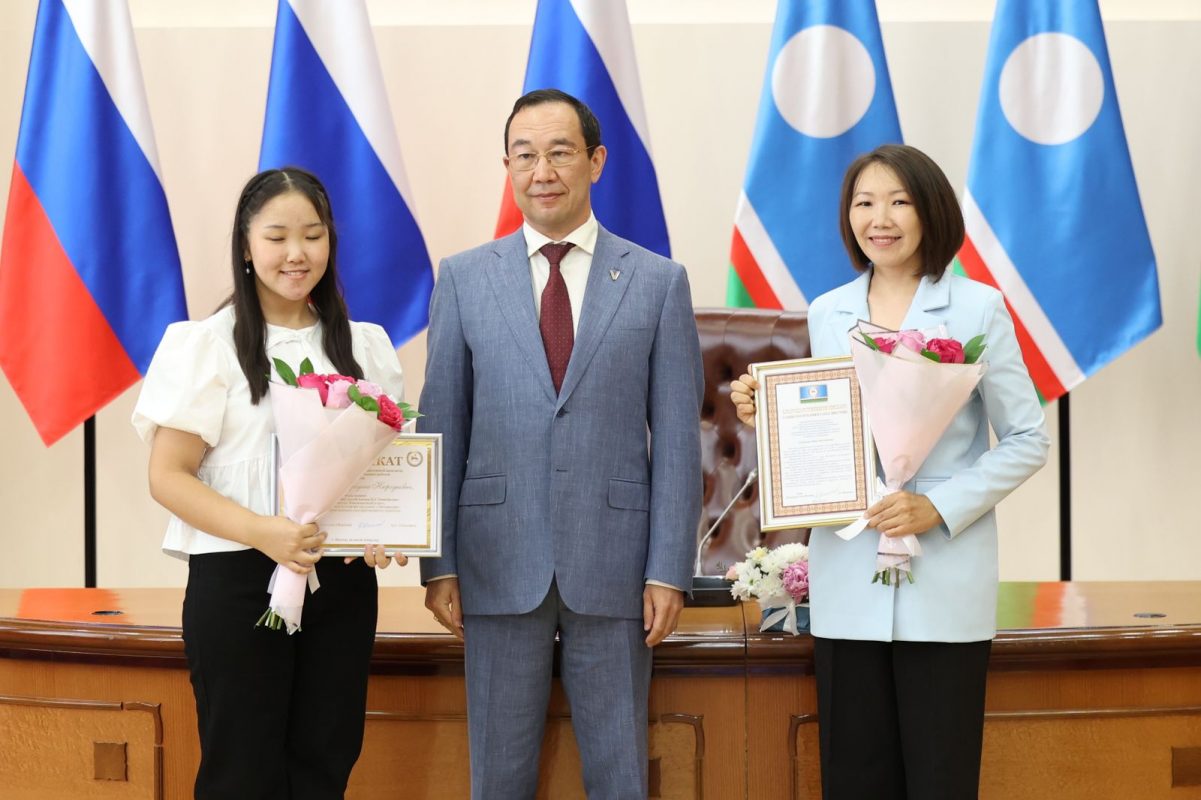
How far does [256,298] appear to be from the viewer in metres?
2.07

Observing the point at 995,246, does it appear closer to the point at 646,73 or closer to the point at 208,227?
the point at 646,73

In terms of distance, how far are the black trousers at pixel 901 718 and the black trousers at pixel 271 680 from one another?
2.58 ft

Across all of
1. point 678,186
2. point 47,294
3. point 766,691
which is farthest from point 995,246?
point 47,294

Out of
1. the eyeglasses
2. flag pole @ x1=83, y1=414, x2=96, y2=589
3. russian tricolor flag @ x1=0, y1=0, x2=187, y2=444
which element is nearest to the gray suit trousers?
the eyeglasses

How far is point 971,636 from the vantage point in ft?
6.45

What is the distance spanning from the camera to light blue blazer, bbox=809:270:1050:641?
6.47 feet

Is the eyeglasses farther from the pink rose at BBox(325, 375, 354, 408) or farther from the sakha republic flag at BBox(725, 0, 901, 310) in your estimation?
the sakha republic flag at BBox(725, 0, 901, 310)

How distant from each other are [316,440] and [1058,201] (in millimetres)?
2702

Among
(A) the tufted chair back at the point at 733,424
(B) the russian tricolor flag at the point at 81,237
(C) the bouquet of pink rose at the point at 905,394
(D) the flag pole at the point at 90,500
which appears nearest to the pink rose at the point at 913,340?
(C) the bouquet of pink rose at the point at 905,394

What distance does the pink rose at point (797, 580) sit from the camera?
2338mm

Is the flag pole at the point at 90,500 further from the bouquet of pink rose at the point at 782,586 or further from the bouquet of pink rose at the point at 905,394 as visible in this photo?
the bouquet of pink rose at the point at 905,394

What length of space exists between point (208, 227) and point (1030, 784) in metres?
3.20

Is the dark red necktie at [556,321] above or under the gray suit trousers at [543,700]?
above

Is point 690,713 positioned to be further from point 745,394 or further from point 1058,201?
point 1058,201
